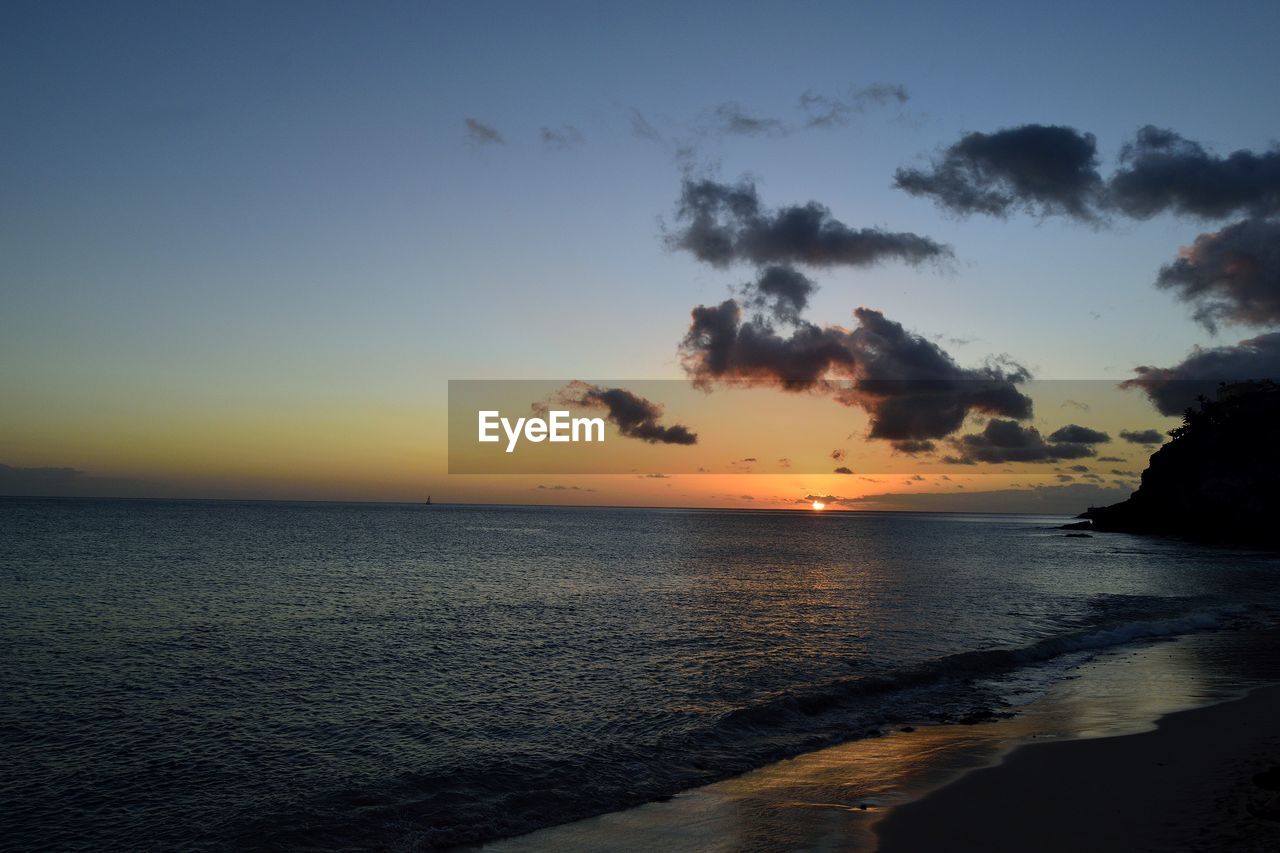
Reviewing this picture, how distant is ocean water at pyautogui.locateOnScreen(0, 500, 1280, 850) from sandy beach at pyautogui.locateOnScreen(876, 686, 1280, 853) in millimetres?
4159

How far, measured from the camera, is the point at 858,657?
28.3m

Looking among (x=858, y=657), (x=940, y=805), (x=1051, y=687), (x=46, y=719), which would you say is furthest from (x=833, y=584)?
(x=46, y=719)

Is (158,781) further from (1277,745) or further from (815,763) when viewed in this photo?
(1277,745)

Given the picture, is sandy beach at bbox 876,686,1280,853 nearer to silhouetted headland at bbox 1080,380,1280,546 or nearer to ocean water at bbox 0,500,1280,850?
ocean water at bbox 0,500,1280,850

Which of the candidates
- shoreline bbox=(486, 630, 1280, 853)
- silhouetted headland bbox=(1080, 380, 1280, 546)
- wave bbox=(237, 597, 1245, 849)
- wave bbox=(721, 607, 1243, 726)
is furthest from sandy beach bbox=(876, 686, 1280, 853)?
silhouetted headland bbox=(1080, 380, 1280, 546)

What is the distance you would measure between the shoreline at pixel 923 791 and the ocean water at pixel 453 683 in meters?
0.91

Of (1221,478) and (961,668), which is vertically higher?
(1221,478)

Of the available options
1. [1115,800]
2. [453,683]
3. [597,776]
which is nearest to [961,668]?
[1115,800]

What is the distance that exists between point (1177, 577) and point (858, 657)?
49.8 m

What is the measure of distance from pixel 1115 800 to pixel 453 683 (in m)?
17.7

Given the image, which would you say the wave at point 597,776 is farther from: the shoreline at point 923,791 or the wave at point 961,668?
the shoreline at point 923,791

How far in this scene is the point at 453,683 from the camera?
23578mm

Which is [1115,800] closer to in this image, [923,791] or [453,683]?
[923,791]

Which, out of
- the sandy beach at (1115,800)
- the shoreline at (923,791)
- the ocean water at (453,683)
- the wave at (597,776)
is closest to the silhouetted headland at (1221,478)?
the ocean water at (453,683)
